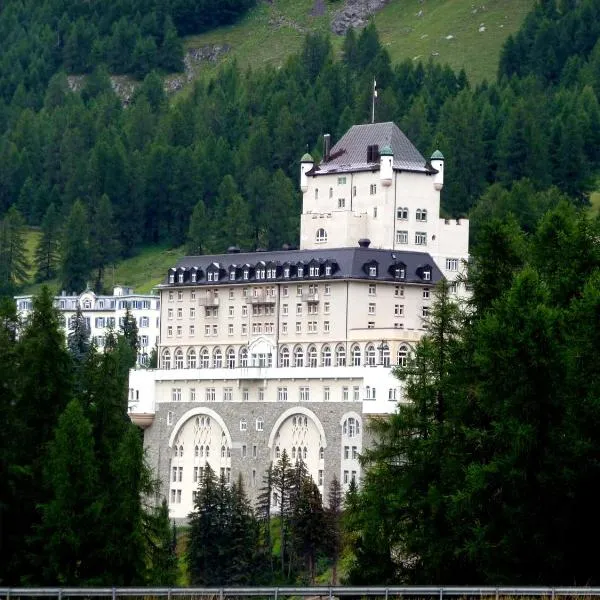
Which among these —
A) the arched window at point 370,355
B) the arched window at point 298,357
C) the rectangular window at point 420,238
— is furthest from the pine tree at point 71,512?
the rectangular window at point 420,238

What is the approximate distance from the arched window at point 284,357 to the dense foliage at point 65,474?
50.1 meters

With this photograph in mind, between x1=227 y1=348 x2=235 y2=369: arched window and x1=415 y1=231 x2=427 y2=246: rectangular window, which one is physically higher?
x1=415 y1=231 x2=427 y2=246: rectangular window

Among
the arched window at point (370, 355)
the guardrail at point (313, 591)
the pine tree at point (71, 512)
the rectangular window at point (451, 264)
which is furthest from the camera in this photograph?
the rectangular window at point (451, 264)

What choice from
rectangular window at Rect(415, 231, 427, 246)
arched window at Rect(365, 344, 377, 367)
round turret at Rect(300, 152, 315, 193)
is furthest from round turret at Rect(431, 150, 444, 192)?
arched window at Rect(365, 344, 377, 367)

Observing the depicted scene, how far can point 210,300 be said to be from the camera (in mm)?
169000

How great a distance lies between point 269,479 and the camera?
14912 cm

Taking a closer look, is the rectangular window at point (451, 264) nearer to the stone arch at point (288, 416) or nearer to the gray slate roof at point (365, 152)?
the gray slate roof at point (365, 152)

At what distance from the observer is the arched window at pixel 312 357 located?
160 metres

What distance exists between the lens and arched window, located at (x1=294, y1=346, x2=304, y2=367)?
529ft

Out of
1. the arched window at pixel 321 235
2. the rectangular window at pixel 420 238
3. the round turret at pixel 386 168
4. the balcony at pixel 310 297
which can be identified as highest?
the round turret at pixel 386 168

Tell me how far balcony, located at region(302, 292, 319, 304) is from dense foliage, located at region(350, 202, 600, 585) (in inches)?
2313

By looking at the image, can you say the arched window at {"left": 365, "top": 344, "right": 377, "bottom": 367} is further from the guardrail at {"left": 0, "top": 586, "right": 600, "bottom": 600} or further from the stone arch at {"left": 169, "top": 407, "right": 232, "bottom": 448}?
the guardrail at {"left": 0, "top": 586, "right": 600, "bottom": 600}

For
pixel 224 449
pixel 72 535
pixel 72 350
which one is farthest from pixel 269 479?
pixel 72 535

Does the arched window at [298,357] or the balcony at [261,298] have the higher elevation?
the balcony at [261,298]
